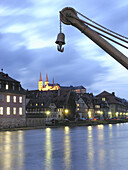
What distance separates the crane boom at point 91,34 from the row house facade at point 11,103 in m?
54.3

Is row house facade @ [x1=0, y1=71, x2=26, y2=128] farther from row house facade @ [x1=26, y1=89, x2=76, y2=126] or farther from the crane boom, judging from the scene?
the crane boom

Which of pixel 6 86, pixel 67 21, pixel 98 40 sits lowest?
pixel 98 40

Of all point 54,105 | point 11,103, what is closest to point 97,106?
point 54,105

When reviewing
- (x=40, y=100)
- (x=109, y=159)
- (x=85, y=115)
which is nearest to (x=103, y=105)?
(x=85, y=115)

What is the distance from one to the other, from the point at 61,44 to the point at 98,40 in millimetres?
1822

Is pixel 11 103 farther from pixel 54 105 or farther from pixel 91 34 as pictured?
pixel 91 34

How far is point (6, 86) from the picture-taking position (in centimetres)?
6481

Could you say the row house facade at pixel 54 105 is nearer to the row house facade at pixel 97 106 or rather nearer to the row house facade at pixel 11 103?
the row house facade at pixel 97 106

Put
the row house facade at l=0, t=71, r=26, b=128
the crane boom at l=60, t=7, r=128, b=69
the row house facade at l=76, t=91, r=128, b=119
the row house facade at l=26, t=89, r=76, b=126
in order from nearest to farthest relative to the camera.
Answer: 1. the crane boom at l=60, t=7, r=128, b=69
2. the row house facade at l=0, t=71, r=26, b=128
3. the row house facade at l=26, t=89, r=76, b=126
4. the row house facade at l=76, t=91, r=128, b=119

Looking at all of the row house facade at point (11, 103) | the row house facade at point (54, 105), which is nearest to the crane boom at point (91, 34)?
the row house facade at point (11, 103)

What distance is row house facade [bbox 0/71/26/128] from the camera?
208 feet

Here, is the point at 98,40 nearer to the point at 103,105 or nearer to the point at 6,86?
the point at 6,86

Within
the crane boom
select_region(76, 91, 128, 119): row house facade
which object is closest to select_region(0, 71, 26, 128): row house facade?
select_region(76, 91, 128, 119): row house facade

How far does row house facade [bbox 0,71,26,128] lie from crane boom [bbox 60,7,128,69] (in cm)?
5427
